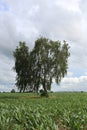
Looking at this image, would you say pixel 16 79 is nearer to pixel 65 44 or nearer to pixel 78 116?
pixel 65 44

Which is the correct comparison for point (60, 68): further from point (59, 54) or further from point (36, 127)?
point (36, 127)

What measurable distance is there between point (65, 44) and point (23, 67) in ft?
24.8

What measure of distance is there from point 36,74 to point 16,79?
15.4ft

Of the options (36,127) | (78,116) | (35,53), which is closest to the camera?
(36,127)

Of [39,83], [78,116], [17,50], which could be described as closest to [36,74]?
[39,83]

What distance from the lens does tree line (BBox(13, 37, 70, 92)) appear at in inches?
2149

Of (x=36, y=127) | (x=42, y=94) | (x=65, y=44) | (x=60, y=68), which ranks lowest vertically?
(x=36, y=127)

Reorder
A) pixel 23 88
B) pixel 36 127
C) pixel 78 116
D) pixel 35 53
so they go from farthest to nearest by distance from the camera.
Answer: pixel 23 88 < pixel 35 53 < pixel 78 116 < pixel 36 127

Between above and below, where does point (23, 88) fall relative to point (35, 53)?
below

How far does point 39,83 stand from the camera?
55812 millimetres

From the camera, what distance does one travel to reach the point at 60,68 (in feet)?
182

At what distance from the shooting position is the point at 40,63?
180 ft

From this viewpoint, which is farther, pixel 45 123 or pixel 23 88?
pixel 23 88

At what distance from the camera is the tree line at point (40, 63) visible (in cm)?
5459
